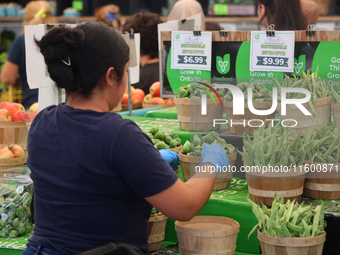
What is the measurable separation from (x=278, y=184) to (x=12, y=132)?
68.3 inches

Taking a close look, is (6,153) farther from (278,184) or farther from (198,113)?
(278,184)

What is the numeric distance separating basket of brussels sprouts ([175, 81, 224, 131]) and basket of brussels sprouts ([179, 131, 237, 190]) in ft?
0.82

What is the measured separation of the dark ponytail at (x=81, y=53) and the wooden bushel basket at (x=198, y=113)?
1.13m

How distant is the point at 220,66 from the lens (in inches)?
112

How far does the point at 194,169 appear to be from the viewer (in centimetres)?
225

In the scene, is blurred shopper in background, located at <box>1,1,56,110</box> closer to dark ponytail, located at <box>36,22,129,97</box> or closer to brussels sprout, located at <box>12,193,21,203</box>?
brussels sprout, located at <box>12,193,21,203</box>

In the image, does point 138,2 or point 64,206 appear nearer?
point 64,206

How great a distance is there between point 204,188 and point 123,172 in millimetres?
329

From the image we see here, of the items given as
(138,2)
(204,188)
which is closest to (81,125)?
(204,188)

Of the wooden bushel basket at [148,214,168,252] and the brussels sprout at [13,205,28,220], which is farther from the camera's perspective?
the brussels sprout at [13,205,28,220]

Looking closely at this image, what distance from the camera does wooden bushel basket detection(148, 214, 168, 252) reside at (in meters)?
2.04

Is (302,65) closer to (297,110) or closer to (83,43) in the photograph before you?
(297,110)

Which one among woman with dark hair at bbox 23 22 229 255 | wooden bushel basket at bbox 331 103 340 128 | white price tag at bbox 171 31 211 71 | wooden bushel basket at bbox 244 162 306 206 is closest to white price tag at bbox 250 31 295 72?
white price tag at bbox 171 31 211 71

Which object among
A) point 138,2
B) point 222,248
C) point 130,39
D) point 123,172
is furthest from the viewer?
point 138,2
